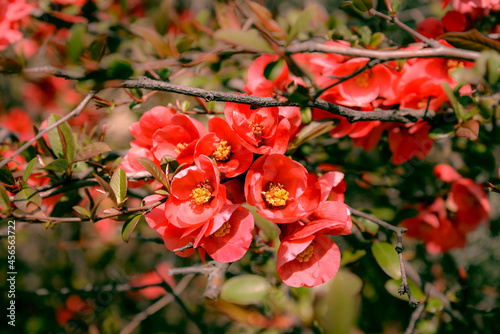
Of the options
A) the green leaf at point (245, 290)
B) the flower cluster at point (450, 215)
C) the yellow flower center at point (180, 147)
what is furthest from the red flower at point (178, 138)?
the flower cluster at point (450, 215)

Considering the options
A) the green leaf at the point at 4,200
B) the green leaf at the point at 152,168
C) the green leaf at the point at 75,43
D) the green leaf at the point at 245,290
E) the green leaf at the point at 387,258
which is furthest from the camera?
the green leaf at the point at 245,290

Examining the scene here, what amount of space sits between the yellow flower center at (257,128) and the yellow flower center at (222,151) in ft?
0.21

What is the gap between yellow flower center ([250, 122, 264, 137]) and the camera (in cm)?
68

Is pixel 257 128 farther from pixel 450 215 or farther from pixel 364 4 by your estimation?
pixel 450 215

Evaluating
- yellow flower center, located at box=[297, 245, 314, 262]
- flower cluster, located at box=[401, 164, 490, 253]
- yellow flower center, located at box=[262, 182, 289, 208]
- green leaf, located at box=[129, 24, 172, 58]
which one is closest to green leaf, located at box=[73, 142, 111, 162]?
green leaf, located at box=[129, 24, 172, 58]

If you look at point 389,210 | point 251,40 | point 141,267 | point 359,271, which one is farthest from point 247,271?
point 141,267

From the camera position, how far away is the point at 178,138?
28.2 inches

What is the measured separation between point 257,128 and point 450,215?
855 mm

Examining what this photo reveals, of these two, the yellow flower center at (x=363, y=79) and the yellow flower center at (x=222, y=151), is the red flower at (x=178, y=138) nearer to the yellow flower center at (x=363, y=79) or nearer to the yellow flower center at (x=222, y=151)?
the yellow flower center at (x=222, y=151)

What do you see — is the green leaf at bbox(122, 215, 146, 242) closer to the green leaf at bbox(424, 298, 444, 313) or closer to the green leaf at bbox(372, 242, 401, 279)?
the green leaf at bbox(372, 242, 401, 279)

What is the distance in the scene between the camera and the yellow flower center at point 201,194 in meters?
0.64

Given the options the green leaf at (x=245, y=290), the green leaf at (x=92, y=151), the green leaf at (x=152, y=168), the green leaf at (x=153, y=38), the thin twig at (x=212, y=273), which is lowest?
the green leaf at (x=245, y=290)

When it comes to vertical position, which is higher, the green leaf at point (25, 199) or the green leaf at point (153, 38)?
the green leaf at point (153, 38)

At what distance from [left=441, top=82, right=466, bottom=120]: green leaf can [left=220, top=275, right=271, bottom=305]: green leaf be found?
0.71 metres
